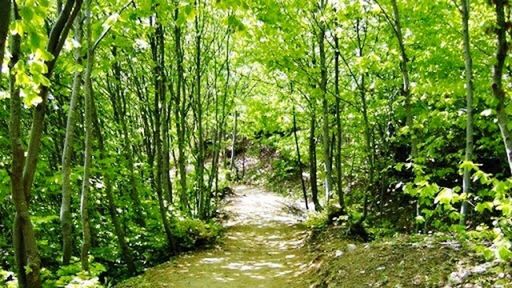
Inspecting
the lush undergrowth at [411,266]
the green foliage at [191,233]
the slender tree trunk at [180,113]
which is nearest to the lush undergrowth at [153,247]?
the green foliage at [191,233]

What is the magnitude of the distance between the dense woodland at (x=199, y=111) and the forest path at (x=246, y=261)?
79 cm

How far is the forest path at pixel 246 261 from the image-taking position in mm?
7855

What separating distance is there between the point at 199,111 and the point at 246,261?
182 inches

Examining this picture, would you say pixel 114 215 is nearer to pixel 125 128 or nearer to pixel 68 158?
pixel 125 128

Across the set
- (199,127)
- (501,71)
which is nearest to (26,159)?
Answer: (501,71)

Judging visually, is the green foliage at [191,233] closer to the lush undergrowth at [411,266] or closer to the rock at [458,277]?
the lush undergrowth at [411,266]

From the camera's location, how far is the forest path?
786 cm

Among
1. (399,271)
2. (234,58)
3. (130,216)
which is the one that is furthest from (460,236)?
(234,58)

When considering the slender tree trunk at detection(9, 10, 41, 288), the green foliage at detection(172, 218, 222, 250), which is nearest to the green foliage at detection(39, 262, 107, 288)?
the slender tree trunk at detection(9, 10, 41, 288)

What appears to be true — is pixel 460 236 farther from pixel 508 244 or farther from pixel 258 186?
pixel 258 186

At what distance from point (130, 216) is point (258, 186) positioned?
1750 centimetres

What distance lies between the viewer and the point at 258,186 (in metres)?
28.0

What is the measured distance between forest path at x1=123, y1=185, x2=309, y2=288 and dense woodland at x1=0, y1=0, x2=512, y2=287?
788 millimetres

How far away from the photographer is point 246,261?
9.55 m
